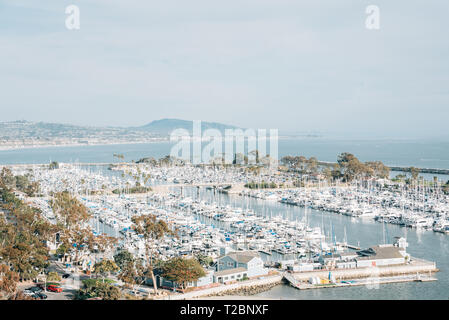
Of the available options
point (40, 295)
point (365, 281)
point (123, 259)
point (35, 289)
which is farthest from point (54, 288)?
point (365, 281)

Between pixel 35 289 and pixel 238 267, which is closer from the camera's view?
pixel 35 289

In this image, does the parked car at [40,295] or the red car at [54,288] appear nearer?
the parked car at [40,295]

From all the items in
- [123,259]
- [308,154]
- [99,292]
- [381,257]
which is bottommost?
[381,257]

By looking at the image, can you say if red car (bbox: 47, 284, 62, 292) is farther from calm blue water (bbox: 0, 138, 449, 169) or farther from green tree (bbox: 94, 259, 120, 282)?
calm blue water (bbox: 0, 138, 449, 169)

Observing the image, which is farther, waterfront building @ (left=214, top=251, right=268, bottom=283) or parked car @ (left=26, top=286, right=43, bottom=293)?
waterfront building @ (left=214, top=251, right=268, bottom=283)

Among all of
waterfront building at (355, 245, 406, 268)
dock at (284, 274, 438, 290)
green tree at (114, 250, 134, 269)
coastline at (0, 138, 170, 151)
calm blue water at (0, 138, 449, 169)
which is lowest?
dock at (284, 274, 438, 290)

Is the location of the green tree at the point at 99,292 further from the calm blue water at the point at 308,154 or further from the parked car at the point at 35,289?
the calm blue water at the point at 308,154

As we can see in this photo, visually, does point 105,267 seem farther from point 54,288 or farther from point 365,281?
point 365,281

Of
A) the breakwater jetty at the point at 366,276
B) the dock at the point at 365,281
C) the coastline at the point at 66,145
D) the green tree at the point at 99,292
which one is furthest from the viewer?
the coastline at the point at 66,145

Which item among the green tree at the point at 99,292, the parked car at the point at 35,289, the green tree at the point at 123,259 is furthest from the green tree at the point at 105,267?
the parked car at the point at 35,289

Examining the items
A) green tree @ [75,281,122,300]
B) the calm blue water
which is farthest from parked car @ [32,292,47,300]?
the calm blue water

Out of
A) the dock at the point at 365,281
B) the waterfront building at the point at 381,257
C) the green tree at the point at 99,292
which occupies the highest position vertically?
the green tree at the point at 99,292

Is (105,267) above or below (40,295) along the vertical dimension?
above
